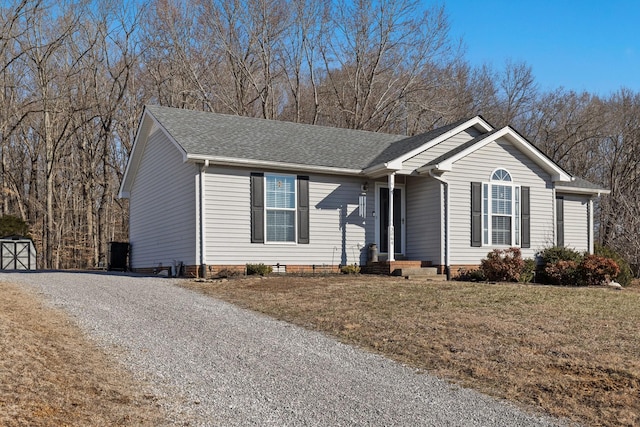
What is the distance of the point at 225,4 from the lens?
32406 millimetres

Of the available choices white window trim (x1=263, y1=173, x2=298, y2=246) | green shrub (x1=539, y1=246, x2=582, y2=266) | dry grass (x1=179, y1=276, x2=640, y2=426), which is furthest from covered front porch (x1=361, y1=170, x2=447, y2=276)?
green shrub (x1=539, y1=246, x2=582, y2=266)

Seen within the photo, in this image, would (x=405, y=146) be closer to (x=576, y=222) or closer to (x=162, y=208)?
(x=576, y=222)

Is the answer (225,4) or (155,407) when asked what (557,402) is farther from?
(225,4)

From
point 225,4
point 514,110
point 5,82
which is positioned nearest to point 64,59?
point 5,82

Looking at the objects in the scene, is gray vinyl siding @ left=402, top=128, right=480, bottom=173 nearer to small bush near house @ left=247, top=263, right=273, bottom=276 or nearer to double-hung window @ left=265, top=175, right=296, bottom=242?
double-hung window @ left=265, top=175, right=296, bottom=242

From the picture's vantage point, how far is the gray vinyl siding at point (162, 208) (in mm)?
16250

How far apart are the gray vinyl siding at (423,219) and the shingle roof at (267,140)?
5.36 feet

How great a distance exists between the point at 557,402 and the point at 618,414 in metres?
0.55

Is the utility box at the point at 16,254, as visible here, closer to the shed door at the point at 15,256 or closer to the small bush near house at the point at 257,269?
the shed door at the point at 15,256

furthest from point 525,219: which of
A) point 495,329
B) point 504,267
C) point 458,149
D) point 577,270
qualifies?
point 495,329

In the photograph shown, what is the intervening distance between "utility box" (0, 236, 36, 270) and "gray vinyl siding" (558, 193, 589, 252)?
18965 mm

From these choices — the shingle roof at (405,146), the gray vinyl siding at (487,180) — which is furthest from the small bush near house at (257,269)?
the gray vinyl siding at (487,180)

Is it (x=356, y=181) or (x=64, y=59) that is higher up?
(x=64, y=59)

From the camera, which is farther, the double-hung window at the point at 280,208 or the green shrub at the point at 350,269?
the green shrub at the point at 350,269
